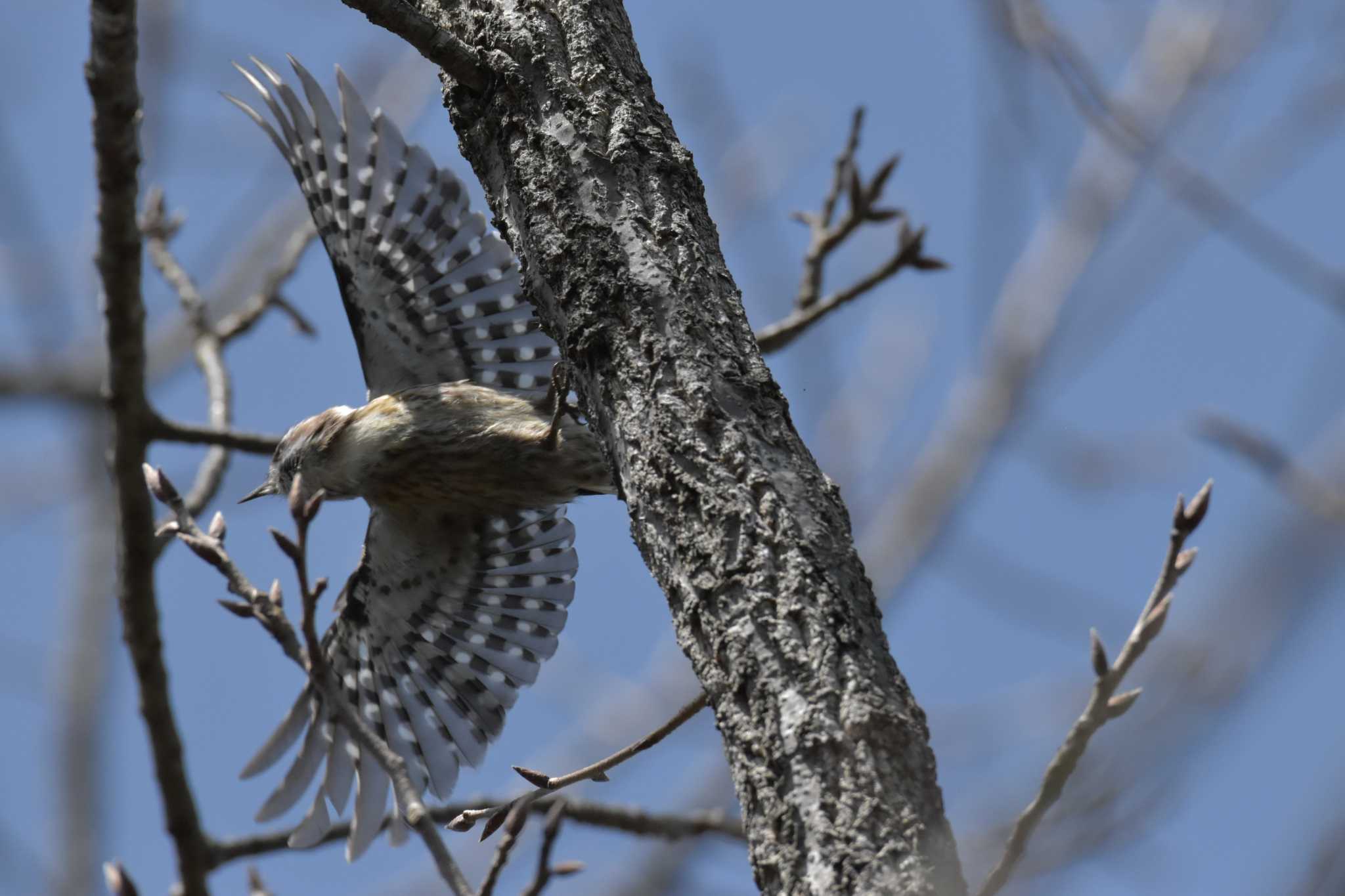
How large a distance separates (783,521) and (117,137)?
209 centimetres

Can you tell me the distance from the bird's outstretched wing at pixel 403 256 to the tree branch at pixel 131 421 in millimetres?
849

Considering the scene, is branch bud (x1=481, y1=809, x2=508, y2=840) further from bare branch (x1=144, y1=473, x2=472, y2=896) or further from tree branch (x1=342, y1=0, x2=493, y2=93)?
tree branch (x1=342, y1=0, x2=493, y2=93)

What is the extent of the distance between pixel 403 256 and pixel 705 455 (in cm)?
281

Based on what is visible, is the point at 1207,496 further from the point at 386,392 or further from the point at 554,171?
the point at 386,392

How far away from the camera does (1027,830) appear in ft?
4.88

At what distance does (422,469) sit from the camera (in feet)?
13.8

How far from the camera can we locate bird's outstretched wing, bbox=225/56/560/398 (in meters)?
4.10

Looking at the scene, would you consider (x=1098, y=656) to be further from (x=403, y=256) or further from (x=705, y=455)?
(x=403, y=256)

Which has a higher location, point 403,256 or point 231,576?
point 403,256

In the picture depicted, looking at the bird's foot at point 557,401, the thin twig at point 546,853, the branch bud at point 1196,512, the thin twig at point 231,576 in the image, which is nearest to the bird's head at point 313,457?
the bird's foot at point 557,401

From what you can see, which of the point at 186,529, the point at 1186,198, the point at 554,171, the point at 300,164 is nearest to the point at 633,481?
the point at 554,171

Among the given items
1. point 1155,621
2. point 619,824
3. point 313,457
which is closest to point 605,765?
point 1155,621

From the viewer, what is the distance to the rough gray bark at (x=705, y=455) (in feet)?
4.82

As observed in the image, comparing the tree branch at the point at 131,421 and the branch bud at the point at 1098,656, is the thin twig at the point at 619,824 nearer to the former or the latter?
the tree branch at the point at 131,421
